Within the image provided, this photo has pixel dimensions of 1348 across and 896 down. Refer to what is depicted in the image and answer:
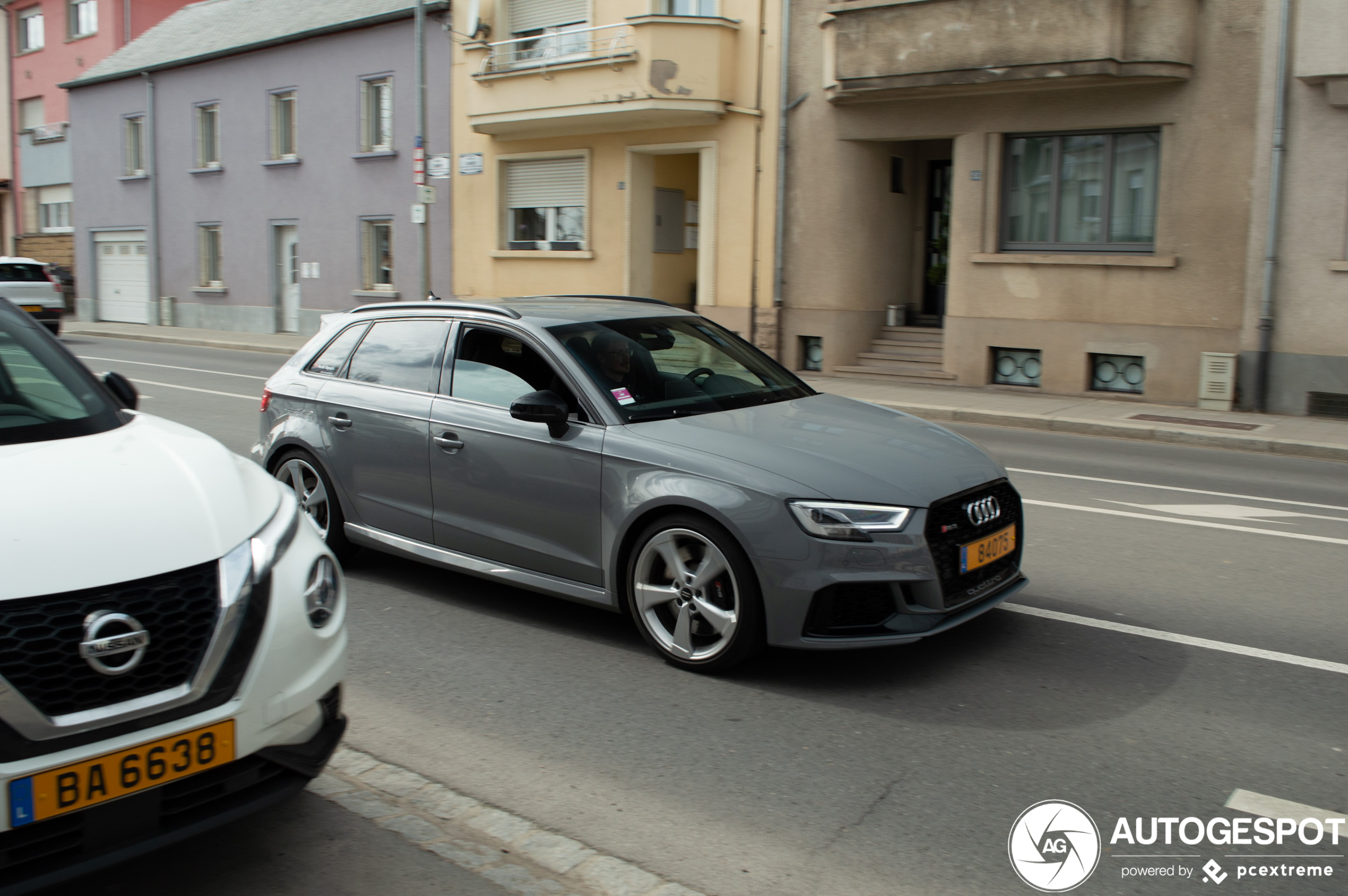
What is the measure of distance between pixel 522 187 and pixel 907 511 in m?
19.6

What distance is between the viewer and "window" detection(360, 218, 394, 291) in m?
26.2

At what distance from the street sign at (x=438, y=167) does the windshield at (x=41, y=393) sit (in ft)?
66.0

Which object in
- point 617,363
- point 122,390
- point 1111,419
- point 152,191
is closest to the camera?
point 122,390

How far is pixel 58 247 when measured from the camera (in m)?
37.5

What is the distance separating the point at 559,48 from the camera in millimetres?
20859

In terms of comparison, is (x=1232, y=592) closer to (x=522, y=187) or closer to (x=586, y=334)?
(x=586, y=334)

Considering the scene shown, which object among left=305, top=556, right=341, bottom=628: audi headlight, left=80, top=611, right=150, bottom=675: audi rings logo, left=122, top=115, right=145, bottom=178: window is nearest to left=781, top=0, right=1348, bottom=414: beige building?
left=305, top=556, right=341, bottom=628: audi headlight

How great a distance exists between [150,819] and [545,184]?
20.7 metres

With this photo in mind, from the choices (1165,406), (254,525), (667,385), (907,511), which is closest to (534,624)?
(667,385)

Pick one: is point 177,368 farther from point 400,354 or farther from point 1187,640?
point 1187,640

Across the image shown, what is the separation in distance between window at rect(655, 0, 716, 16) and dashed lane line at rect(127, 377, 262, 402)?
9.51 m

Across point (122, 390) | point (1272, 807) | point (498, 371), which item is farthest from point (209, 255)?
point (1272, 807)

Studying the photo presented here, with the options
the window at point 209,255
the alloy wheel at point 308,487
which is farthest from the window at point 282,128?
the alloy wheel at point 308,487

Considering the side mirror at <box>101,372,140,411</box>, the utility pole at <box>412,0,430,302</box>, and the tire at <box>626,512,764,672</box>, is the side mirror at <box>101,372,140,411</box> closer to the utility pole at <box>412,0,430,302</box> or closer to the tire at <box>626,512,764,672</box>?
the tire at <box>626,512,764,672</box>
